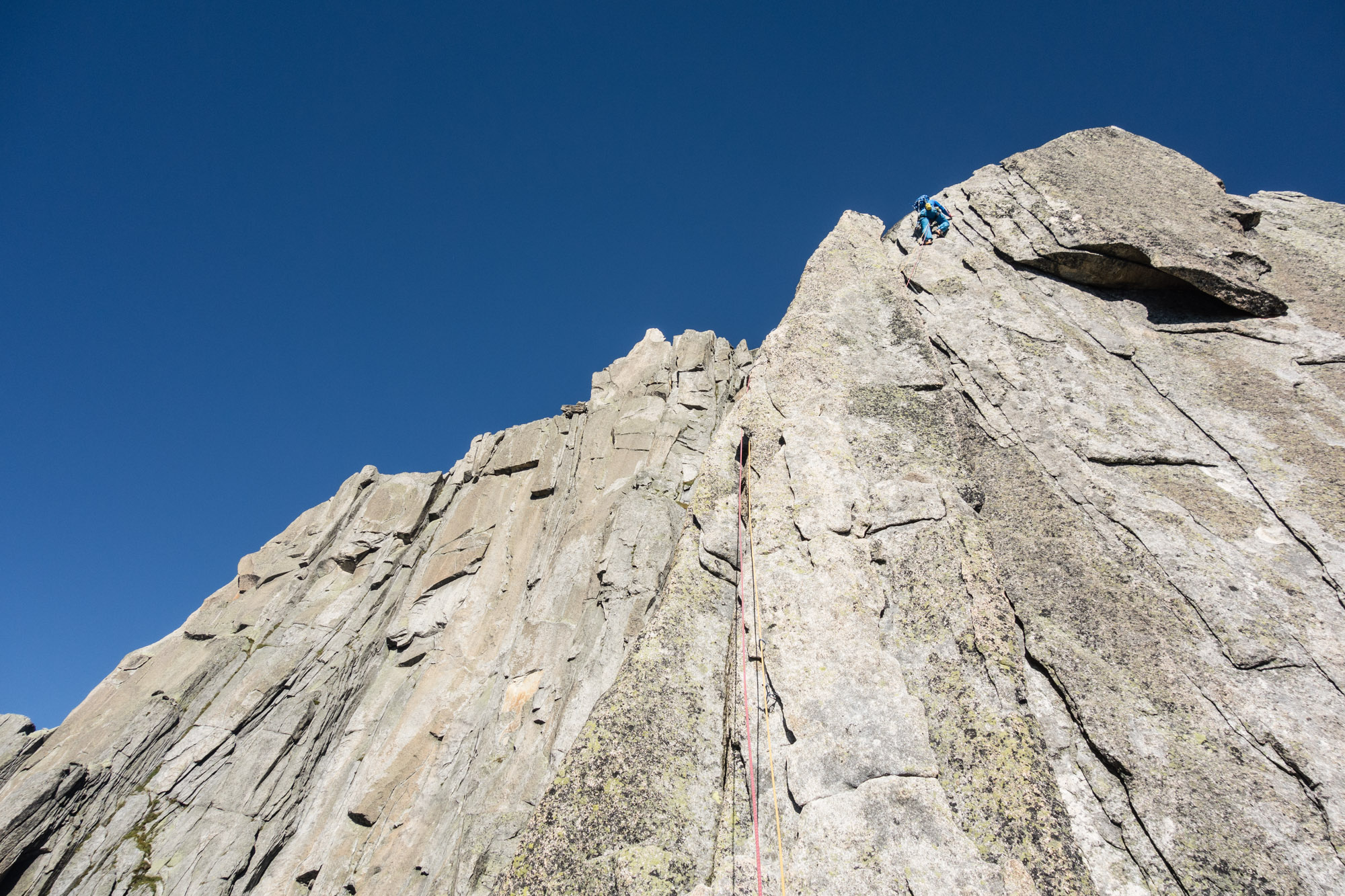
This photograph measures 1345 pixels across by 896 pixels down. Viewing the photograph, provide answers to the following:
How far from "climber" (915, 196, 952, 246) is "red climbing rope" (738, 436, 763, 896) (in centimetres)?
974

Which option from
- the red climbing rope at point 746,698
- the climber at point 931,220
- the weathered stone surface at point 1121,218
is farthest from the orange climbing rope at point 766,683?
the weathered stone surface at point 1121,218

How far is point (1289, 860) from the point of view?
702 centimetres

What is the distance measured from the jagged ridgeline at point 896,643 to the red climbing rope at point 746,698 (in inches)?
2.7

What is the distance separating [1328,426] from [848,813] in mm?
10772

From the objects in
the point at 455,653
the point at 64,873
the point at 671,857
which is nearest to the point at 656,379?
the point at 455,653

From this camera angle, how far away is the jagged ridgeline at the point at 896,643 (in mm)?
7988

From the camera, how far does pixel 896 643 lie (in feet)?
31.8

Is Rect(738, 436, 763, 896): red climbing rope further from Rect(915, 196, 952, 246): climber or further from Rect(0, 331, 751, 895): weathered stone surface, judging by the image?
Rect(915, 196, 952, 246): climber

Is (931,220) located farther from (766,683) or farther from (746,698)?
(746,698)

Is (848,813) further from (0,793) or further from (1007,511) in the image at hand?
(0,793)

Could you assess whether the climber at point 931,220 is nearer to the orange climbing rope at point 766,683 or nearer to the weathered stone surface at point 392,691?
the orange climbing rope at point 766,683

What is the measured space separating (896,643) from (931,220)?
44.2 ft

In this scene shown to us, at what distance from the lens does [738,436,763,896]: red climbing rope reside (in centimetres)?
858

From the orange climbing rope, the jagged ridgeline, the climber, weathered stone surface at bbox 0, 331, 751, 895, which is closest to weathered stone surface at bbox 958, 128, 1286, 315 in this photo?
the jagged ridgeline
